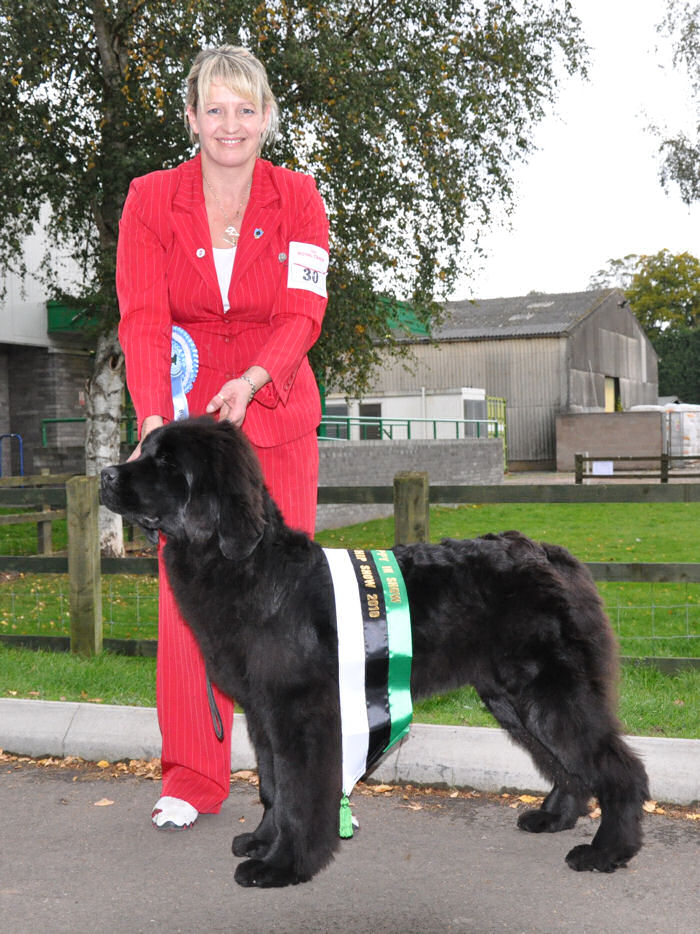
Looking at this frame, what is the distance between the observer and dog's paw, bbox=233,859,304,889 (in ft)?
10.6

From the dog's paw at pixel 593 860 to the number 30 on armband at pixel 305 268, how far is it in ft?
7.84

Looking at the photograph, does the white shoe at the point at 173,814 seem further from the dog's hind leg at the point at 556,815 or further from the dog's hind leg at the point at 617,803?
the dog's hind leg at the point at 617,803

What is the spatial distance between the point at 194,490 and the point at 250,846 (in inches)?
57.3

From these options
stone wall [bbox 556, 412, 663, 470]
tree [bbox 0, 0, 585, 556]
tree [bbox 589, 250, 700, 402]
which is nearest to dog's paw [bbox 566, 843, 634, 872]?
tree [bbox 0, 0, 585, 556]

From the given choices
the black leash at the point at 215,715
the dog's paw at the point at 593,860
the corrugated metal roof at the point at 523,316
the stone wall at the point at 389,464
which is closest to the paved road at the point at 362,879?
the dog's paw at the point at 593,860

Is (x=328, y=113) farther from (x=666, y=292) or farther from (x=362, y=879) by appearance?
(x=666, y=292)

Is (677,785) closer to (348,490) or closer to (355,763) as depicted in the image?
(355,763)

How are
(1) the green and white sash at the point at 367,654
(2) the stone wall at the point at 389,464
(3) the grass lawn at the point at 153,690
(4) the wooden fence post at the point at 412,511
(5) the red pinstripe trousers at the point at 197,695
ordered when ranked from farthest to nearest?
(2) the stone wall at the point at 389,464 < (4) the wooden fence post at the point at 412,511 < (3) the grass lawn at the point at 153,690 < (5) the red pinstripe trousers at the point at 197,695 < (1) the green and white sash at the point at 367,654

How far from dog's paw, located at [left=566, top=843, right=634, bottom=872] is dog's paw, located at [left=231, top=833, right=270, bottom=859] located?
1144mm

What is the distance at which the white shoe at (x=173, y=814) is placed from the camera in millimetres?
3803

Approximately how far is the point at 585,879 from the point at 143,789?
2.10m

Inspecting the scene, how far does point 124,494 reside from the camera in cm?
308

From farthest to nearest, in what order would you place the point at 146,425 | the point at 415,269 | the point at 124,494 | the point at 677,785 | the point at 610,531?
the point at 610,531
the point at 415,269
the point at 677,785
the point at 146,425
the point at 124,494

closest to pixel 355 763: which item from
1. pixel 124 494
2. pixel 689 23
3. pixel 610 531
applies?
pixel 124 494
